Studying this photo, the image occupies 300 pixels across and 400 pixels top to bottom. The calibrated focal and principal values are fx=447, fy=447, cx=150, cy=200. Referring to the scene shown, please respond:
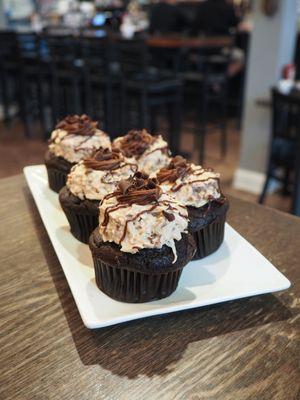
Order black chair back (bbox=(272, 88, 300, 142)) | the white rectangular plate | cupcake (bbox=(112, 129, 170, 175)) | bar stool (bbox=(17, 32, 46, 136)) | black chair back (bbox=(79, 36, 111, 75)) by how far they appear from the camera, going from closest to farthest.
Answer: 1. the white rectangular plate
2. cupcake (bbox=(112, 129, 170, 175))
3. black chair back (bbox=(272, 88, 300, 142))
4. black chair back (bbox=(79, 36, 111, 75))
5. bar stool (bbox=(17, 32, 46, 136))

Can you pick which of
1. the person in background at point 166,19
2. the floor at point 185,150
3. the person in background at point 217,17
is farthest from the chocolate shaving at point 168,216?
the person in background at point 166,19

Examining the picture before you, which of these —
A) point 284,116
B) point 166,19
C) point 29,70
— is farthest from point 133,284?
point 166,19

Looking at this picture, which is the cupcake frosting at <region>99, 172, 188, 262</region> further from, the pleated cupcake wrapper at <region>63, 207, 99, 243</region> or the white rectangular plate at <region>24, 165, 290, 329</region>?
the pleated cupcake wrapper at <region>63, 207, 99, 243</region>

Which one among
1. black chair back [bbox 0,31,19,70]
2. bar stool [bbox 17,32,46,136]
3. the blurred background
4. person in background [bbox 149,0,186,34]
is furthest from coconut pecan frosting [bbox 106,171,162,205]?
person in background [bbox 149,0,186,34]

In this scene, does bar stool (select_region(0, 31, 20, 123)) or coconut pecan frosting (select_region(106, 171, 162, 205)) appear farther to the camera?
bar stool (select_region(0, 31, 20, 123))

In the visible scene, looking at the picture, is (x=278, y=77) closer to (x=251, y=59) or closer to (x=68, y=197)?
(x=251, y=59)

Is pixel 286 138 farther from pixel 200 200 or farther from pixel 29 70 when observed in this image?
pixel 29 70
